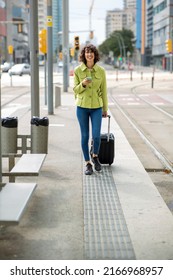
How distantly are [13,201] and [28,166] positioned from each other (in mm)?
1759

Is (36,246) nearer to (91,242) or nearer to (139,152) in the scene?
(91,242)

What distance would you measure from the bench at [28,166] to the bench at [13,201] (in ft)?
2.70

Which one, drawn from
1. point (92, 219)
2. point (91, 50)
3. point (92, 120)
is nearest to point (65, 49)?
point (92, 120)

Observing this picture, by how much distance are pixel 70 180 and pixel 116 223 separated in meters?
2.12

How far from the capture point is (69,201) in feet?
→ 21.5

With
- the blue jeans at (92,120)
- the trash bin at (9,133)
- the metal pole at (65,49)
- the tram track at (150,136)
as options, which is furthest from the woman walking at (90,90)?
the metal pole at (65,49)

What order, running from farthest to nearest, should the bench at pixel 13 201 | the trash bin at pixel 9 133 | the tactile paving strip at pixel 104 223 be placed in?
the trash bin at pixel 9 133 → the tactile paving strip at pixel 104 223 → the bench at pixel 13 201

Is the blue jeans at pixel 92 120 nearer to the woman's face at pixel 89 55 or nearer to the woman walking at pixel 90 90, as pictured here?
the woman walking at pixel 90 90

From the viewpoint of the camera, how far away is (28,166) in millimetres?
6691

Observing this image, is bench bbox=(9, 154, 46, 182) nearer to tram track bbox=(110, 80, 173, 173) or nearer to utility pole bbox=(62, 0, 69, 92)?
tram track bbox=(110, 80, 173, 173)

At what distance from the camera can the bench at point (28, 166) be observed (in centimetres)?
636

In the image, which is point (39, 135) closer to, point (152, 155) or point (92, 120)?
point (92, 120)

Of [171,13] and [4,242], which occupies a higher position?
[171,13]
